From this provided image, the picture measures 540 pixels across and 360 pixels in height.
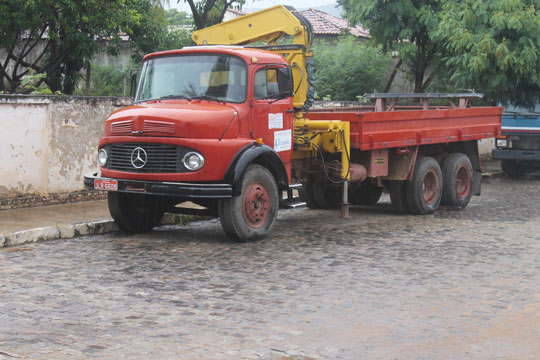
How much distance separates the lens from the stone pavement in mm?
10352

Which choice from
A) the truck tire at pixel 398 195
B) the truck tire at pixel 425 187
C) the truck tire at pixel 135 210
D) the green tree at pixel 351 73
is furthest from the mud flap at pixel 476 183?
the green tree at pixel 351 73

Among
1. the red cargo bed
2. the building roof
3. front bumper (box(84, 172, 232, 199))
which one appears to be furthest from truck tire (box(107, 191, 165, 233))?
the building roof

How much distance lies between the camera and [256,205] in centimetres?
1064

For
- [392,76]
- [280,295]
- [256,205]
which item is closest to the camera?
[280,295]

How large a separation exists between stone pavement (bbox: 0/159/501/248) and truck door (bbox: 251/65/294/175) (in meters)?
2.35

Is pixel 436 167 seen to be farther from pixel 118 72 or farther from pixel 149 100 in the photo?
pixel 118 72

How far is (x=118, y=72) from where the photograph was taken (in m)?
29.7

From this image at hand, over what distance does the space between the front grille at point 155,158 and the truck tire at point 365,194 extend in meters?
5.07

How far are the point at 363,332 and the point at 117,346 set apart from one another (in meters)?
1.83

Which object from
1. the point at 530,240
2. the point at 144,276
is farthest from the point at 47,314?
the point at 530,240

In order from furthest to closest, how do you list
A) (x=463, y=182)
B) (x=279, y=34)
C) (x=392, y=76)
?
(x=392, y=76) < (x=463, y=182) < (x=279, y=34)

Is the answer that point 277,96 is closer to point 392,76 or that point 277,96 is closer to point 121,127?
point 121,127

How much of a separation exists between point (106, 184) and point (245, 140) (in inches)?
72.3

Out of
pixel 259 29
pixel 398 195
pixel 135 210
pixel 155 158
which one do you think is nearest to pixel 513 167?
pixel 398 195
